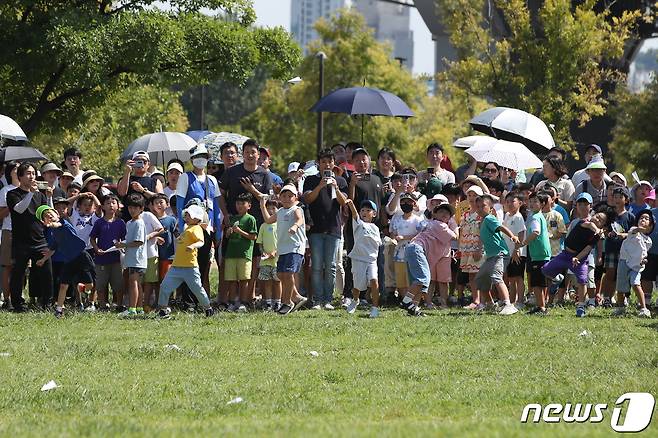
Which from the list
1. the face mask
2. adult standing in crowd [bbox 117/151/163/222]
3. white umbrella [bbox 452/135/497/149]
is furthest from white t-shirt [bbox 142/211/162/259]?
white umbrella [bbox 452/135/497/149]

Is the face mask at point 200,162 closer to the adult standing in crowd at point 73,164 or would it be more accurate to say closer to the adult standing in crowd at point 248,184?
the adult standing in crowd at point 248,184

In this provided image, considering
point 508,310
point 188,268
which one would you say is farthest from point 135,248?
point 508,310

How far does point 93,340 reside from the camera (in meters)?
13.2

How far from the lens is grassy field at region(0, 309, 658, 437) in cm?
895

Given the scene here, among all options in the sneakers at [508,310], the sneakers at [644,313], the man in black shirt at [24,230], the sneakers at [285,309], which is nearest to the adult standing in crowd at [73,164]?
the man in black shirt at [24,230]

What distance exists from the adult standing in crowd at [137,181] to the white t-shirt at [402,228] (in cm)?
314

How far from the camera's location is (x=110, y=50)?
75.8 ft

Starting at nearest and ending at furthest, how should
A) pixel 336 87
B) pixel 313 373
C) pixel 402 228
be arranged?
1. pixel 313 373
2. pixel 402 228
3. pixel 336 87

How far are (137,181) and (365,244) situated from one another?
10.8 ft

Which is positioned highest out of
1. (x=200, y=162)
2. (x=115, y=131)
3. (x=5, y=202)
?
(x=115, y=131)

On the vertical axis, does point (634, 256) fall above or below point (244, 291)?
above

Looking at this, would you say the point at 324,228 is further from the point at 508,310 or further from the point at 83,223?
the point at 83,223

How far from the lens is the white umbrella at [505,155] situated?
18.2 m

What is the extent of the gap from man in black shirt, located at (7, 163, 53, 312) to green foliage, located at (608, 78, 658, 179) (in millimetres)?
32551
